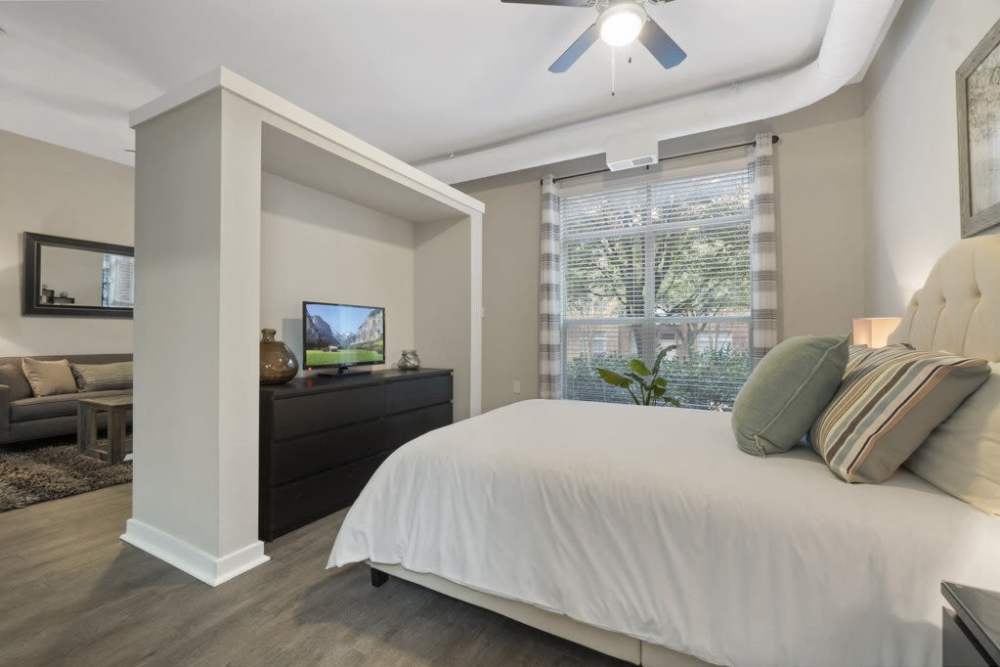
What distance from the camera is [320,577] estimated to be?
6.01 feet

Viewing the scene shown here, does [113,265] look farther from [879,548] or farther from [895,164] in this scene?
[895,164]

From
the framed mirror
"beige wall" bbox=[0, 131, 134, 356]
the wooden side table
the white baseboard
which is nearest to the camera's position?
the white baseboard

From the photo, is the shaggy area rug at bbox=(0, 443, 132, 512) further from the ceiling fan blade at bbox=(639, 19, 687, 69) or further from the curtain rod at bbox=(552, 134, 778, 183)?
the curtain rod at bbox=(552, 134, 778, 183)

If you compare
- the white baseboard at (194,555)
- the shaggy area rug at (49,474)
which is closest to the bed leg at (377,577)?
the white baseboard at (194,555)

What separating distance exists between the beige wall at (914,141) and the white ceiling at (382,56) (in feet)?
1.57

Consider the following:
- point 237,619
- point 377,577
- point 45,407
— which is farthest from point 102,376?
point 377,577

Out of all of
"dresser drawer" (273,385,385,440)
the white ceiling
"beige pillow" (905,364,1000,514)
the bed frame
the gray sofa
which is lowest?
the bed frame

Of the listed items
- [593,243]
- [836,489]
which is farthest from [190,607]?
[593,243]

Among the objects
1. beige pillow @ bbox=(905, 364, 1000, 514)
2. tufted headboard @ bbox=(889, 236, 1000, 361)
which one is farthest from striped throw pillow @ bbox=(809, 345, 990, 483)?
tufted headboard @ bbox=(889, 236, 1000, 361)

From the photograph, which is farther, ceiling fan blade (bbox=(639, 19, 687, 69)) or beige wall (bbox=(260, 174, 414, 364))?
beige wall (bbox=(260, 174, 414, 364))

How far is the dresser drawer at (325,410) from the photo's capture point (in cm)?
222

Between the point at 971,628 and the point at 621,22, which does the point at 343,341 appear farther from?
the point at 971,628

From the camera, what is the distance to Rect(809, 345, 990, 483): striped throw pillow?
102cm

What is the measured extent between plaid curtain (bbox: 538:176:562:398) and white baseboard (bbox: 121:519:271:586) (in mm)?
2781
